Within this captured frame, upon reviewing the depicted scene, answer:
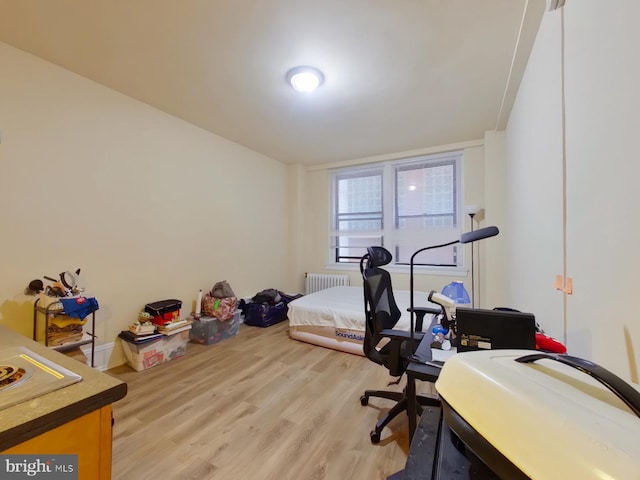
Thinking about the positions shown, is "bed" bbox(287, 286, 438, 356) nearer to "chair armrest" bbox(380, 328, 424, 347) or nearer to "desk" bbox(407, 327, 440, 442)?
"chair armrest" bbox(380, 328, 424, 347)

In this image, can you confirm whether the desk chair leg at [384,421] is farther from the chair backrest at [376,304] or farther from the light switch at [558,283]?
the light switch at [558,283]

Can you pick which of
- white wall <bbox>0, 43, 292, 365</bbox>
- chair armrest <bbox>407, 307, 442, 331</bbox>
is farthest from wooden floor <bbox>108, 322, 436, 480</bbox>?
white wall <bbox>0, 43, 292, 365</bbox>

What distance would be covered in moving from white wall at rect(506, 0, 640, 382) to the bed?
1654 mm

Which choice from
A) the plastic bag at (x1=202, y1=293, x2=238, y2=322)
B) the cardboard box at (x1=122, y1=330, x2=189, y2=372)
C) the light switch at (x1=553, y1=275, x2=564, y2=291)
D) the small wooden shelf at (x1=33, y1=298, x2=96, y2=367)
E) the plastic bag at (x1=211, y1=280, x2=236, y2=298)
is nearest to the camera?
the light switch at (x1=553, y1=275, x2=564, y2=291)

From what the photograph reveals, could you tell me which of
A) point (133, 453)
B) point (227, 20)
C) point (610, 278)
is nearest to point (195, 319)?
point (133, 453)

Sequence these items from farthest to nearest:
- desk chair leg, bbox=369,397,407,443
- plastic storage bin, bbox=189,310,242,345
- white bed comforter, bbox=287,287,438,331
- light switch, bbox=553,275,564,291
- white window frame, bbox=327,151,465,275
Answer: white window frame, bbox=327,151,465,275 → plastic storage bin, bbox=189,310,242,345 → white bed comforter, bbox=287,287,438,331 → desk chair leg, bbox=369,397,407,443 → light switch, bbox=553,275,564,291

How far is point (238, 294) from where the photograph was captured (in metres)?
4.12

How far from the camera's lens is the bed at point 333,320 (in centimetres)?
310

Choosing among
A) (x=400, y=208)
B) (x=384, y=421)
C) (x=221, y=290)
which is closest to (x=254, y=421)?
(x=384, y=421)

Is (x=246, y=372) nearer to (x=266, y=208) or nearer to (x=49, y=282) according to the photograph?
(x=49, y=282)

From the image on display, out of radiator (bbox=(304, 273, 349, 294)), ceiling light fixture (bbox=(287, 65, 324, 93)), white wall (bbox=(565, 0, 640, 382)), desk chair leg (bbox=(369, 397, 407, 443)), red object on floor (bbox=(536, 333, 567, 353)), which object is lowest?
desk chair leg (bbox=(369, 397, 407, 443))

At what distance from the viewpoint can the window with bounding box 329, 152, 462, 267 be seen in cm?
419

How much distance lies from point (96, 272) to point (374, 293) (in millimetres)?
2533

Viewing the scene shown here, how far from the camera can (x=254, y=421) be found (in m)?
1.94
